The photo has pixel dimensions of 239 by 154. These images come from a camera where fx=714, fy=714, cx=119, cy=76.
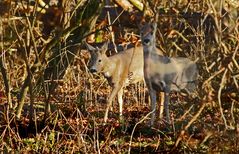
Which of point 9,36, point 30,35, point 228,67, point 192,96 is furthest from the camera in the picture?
point 9,36

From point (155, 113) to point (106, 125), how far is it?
A: 52 cm

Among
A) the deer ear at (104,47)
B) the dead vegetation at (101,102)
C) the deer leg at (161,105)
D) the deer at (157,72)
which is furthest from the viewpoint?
the deer ear at (104,47)

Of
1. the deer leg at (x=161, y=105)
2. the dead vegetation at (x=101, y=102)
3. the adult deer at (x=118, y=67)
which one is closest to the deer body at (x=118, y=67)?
the adult deer at (x=118, y=67)

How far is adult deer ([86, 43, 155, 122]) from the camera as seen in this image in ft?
24.2

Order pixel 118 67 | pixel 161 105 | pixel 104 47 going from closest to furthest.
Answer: pixel 161 105, pixel 104 47, pixel 118 67

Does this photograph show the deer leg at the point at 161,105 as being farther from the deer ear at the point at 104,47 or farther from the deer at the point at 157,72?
the deer ear at the point at 104,47

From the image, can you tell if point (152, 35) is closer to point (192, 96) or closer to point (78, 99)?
point (192, 96)

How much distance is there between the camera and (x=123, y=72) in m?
7.71

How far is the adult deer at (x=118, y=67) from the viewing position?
24.2 ft

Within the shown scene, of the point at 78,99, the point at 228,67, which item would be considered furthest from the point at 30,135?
the point at 228,67

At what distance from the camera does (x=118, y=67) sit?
7703mm

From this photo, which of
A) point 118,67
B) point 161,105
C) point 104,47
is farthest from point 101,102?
point 161,105

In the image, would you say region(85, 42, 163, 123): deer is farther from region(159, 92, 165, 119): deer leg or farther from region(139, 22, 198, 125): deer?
region(139, 22, 198, 125): deer

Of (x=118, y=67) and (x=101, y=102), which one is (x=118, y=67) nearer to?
(x=118, y=67)
